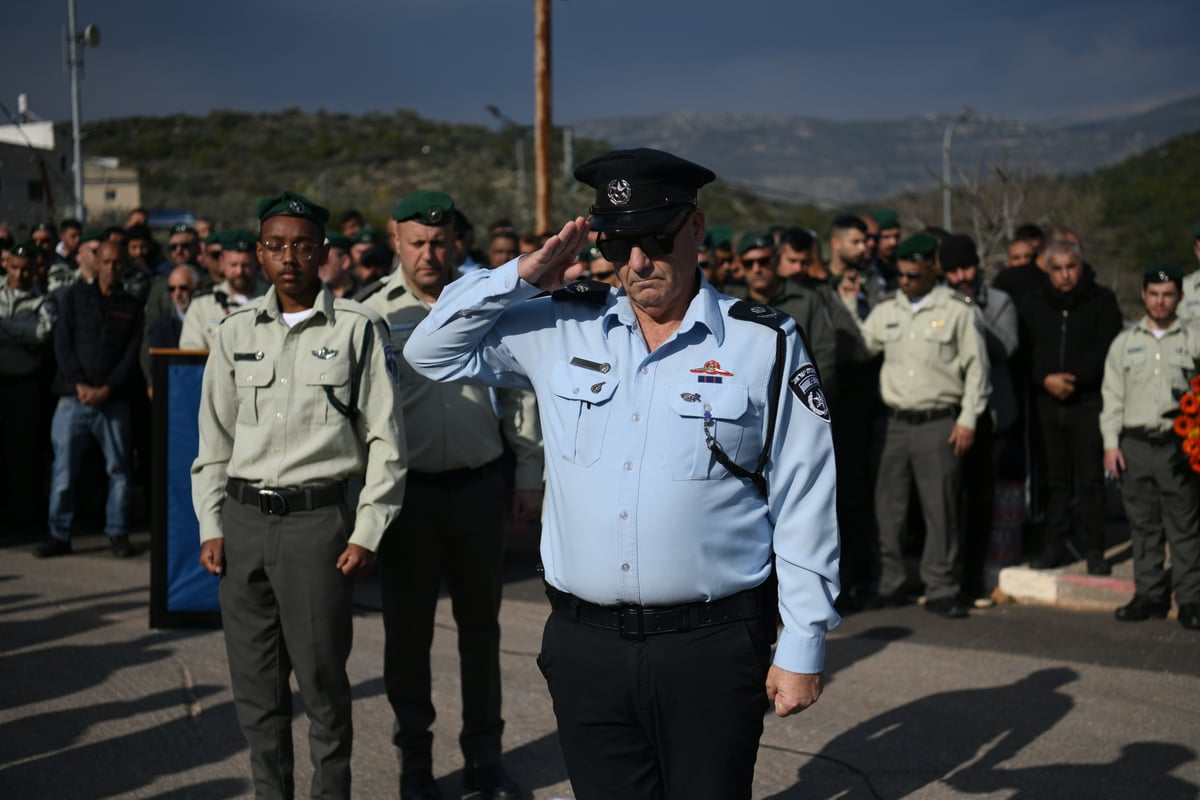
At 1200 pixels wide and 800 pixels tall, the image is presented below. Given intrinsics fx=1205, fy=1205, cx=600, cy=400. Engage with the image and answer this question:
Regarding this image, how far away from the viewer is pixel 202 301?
24.9 feet

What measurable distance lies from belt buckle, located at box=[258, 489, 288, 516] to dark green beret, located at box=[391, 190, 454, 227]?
50.8 inches

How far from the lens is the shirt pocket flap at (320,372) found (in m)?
4.25

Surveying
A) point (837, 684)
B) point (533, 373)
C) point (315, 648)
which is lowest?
point (837, 684)

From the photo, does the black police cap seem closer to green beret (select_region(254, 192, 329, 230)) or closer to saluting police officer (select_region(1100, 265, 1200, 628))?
green beret (select_region(254, 192, 329, 230))

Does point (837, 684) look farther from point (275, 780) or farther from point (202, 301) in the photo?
point (202, 301)

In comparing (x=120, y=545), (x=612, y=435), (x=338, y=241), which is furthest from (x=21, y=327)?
(x=612, y=435)

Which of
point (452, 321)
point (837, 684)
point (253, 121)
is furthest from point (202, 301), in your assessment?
point (253, 121)

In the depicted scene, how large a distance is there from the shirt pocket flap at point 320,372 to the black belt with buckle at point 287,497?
362 mm

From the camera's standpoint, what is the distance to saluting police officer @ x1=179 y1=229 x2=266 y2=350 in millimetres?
7484

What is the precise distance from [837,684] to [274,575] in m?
3.35

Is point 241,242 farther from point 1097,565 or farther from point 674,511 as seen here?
point 1097,565

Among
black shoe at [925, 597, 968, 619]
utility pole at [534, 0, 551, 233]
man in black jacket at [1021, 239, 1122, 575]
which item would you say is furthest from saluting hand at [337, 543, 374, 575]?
utility pole at [534, 0, 551, 233]

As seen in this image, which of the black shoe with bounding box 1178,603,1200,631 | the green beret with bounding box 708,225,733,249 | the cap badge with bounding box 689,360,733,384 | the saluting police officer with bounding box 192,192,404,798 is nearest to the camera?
the cap badge with bounding box 689,360,733,384

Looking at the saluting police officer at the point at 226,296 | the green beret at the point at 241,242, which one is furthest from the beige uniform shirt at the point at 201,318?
the green beret at the point at 241,242
